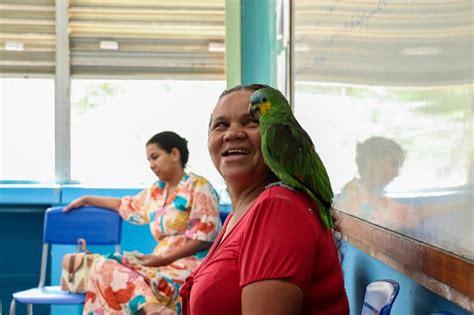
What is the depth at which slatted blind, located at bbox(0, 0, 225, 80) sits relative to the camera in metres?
4.93

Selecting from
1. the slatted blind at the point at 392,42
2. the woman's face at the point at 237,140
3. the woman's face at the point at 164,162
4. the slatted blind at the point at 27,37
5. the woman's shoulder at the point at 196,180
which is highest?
the slatted blind at the point at 27,37

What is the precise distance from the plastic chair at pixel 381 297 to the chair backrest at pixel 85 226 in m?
2.56

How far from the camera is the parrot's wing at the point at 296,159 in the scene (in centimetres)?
156

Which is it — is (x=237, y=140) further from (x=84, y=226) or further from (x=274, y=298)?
(x=84, y=226)

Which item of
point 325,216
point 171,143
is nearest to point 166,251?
point 171,143

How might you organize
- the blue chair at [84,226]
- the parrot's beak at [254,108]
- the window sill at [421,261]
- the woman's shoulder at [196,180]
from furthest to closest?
the blue chair at [84,226], the woman's shoulder at [196,180], the parrot's beak at [254,108], the window sill at [421,261]

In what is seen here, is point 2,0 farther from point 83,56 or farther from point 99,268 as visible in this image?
point 99,268

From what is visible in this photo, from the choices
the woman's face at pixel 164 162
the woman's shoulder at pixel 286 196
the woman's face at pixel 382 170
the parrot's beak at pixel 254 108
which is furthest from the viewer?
the woman's face at pixel 164 162

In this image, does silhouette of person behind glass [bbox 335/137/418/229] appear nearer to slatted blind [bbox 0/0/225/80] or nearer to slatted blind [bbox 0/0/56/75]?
slatted blind [bbox 0/0/225/80]

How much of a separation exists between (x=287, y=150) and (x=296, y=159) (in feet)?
0.12

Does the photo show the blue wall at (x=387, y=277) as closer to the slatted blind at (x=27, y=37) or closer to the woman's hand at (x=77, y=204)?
the woman's hand at (x=77, y=204)

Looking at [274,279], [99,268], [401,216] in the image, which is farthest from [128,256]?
[274,279]

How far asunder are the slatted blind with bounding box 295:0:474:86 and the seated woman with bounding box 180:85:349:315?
368 millimetres

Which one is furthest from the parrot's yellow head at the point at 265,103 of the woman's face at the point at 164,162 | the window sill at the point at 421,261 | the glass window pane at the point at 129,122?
the glass window pane at the point at 129,122
